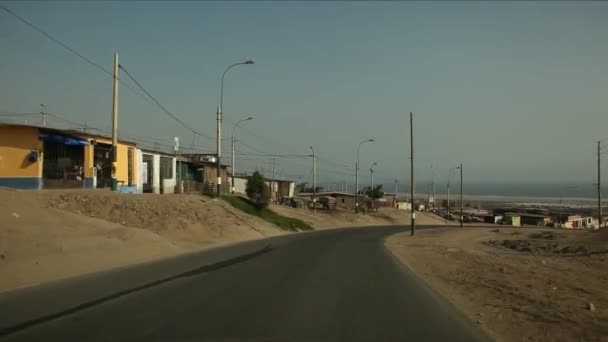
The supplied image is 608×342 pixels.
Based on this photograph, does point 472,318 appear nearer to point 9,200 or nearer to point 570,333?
point 570,333

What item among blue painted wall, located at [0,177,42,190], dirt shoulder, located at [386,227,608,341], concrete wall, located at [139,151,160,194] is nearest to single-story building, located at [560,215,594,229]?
concrete wall, located at [139,151,160,194]

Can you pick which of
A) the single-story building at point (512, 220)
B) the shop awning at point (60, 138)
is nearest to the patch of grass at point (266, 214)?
the shop awning at point (60, 138)

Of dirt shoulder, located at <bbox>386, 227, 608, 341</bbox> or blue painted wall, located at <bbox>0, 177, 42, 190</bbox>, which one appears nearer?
dirt shoulder, located at <bbox>386, 227, 608, 341</bbox>

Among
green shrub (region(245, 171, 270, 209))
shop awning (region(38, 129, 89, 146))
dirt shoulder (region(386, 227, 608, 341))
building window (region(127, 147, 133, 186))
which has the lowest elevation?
dirt shoulder (region(386, 227, 608, 341))

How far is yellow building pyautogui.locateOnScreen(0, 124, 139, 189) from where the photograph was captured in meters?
38.5

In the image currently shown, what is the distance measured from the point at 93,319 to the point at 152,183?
1826 inches

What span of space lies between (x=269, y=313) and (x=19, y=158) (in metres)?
32.5

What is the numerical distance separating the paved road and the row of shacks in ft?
64.4

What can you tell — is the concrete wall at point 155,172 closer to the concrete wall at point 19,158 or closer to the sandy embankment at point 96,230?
the sandy embankment at point 96,230

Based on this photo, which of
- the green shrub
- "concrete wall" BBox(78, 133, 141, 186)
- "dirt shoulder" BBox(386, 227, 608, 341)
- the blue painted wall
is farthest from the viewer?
the green shrub

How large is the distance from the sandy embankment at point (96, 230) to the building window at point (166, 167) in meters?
11.3

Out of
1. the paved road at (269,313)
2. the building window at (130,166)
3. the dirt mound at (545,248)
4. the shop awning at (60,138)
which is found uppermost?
Result: the shop awning at (60,138)

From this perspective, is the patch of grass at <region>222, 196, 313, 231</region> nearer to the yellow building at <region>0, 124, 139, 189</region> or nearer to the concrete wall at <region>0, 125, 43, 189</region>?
the yellow building at <region>0, 124, 139, 189</region>

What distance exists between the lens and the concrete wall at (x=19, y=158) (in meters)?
38.4
